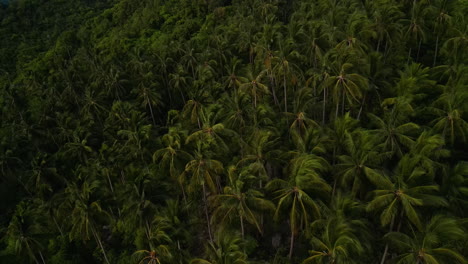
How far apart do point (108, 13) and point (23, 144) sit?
164 ft

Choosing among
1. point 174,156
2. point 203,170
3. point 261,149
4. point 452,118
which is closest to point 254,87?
point 261,149

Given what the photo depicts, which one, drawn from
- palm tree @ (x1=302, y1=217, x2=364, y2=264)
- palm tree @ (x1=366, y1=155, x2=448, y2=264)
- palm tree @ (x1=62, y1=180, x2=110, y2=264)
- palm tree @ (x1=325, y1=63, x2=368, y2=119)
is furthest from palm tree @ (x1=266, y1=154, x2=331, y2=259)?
palm tree @ (x1=62, y1=180, x2=110, y2=264)

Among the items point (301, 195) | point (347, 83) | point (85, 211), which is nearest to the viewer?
point (301, 195)

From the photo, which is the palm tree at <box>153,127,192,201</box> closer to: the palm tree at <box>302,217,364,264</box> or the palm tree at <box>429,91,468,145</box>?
the palm tree at <box>302,217,364,264</box>

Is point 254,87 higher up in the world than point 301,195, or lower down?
higher up

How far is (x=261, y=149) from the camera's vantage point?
31766 mm

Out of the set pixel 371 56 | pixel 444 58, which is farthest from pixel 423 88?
pixel 444 58

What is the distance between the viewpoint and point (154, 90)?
51438 millimetres

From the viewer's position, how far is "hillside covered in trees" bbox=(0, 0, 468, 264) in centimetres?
2556

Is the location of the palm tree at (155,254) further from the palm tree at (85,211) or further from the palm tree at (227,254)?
the palm tree at (85,211)

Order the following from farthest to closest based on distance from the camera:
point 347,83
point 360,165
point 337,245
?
point 347,83
point 360,165
point 337,245

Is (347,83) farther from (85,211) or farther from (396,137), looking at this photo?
(85,211)

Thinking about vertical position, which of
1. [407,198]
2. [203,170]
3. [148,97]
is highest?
[407,198]

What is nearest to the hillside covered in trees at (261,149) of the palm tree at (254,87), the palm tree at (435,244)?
the palm tree at (435,244)
